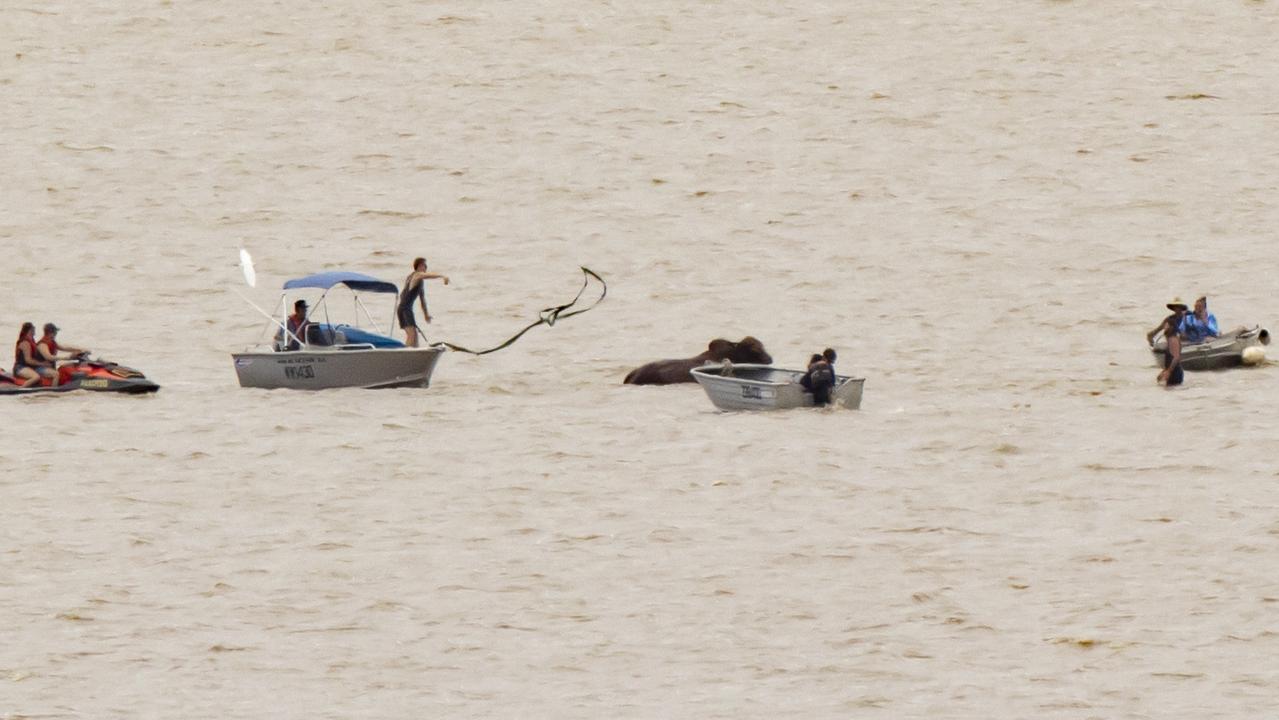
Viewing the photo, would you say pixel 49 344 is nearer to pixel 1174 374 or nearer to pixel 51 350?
pixel 51 350

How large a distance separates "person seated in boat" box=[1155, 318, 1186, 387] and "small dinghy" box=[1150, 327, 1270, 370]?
55 cm

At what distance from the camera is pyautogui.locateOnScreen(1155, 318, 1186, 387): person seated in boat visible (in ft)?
95.6

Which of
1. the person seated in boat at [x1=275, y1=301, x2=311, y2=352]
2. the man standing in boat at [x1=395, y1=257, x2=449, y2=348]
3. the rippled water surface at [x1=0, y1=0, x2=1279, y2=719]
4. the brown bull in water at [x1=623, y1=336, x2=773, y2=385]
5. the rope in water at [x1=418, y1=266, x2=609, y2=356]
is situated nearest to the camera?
the rippled water surface at [x1=0, y1=0, x2=1279, y2=719]

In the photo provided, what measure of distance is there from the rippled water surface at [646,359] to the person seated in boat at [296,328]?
2.51 feet

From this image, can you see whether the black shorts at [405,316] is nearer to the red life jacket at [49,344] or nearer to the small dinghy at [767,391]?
the small dinghy at [767,391]

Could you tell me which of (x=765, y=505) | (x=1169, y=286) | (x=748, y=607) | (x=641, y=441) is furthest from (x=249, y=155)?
(x=748, y=607)

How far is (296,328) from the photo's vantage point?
29.6 m

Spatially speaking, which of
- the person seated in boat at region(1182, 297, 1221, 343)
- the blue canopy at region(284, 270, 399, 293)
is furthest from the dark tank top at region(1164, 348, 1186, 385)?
the blue canopy at region(284, 270, 399, 293)

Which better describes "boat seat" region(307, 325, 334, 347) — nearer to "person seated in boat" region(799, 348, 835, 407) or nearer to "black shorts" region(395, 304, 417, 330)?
"black shorts" region(395, 304, 417, 330)

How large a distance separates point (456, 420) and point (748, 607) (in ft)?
34.4

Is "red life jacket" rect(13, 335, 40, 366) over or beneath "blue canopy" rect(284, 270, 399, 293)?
beneath

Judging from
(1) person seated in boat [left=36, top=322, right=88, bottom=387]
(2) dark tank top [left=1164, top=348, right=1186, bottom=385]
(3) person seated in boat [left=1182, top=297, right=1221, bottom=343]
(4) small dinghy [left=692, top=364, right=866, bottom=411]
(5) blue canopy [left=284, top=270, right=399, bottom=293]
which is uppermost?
(5) blue canopy [left=284, top=270, right=399, bottom=293]

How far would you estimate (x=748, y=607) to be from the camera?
1789cm

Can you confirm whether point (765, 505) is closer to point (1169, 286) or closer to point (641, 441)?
point (641, 441)
